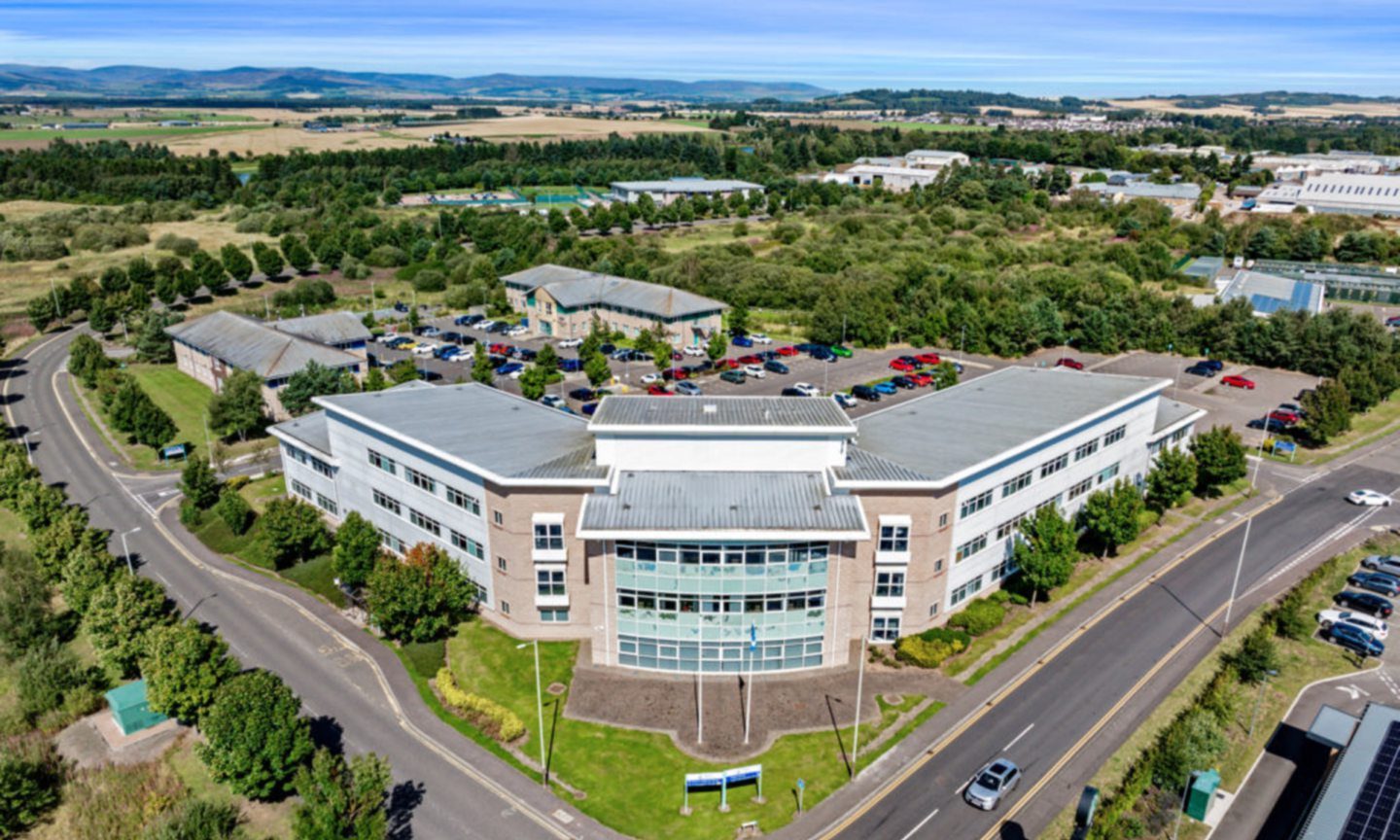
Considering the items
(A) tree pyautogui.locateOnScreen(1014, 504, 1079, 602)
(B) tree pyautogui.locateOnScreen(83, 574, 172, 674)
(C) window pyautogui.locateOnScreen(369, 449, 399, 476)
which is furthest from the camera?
(C) window pyautogui.locateOnScreen(369, 449, 399, 476)

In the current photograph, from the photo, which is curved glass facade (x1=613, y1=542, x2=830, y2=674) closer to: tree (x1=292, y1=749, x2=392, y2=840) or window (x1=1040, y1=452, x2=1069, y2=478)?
tree (x1=292, y1=749, x2=392, y2=840)

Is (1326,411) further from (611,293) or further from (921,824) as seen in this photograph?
(611,293)

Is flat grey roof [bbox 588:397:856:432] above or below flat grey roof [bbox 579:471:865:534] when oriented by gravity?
above

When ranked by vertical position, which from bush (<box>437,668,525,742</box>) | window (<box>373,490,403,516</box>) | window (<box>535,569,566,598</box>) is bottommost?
bush (<box>437,668,525,742</box>)

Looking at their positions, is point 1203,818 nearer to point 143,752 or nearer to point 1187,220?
point 143,752

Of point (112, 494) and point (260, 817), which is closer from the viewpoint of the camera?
point (260, 817)

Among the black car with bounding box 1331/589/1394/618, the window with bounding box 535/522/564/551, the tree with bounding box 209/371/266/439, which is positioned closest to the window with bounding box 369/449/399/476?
the window with bounding box 535/522/564/551

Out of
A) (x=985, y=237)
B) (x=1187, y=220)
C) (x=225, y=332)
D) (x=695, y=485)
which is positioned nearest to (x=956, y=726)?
(x=695, y=485)

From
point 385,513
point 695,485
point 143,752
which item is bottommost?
point 143,752
